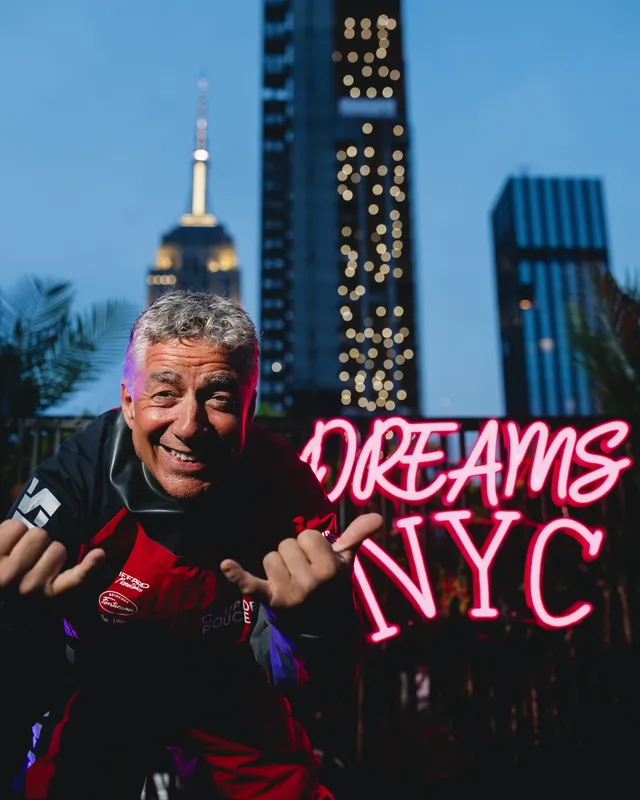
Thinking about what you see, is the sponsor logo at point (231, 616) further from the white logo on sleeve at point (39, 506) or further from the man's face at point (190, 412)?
the white logo on sleeve at point (39, 506)

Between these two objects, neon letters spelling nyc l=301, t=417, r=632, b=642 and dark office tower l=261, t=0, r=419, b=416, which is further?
dark office tower l=261, t=0, r=419, b=416

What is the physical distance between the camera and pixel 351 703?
4.51 meters

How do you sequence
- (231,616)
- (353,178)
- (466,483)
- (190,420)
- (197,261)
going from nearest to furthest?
(190,420) → (231,616) → (466,483) → (353,178) → (197,261)

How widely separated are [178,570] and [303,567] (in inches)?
24.9

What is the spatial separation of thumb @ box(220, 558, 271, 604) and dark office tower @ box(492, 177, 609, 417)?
6442 cm

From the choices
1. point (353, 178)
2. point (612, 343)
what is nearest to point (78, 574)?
point (612, 343)

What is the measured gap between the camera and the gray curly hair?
76.7 inches

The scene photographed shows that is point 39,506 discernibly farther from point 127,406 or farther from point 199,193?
point 199,193

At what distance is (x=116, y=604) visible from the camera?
6.47 feet

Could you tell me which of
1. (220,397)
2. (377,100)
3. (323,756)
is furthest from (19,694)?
(377,100)

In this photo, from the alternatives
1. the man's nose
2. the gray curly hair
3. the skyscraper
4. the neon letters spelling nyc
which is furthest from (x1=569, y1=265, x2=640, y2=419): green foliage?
the skyscraper

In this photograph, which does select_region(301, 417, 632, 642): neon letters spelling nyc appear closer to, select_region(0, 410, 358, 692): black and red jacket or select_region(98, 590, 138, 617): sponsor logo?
select_region(0, 410, 358, 692): black and red jacket

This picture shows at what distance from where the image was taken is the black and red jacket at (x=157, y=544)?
195cm

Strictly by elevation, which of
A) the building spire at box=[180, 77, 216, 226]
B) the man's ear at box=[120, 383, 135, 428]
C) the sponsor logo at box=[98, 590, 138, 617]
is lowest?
the sponsor logo at box=[98, 590, 138, 617]
